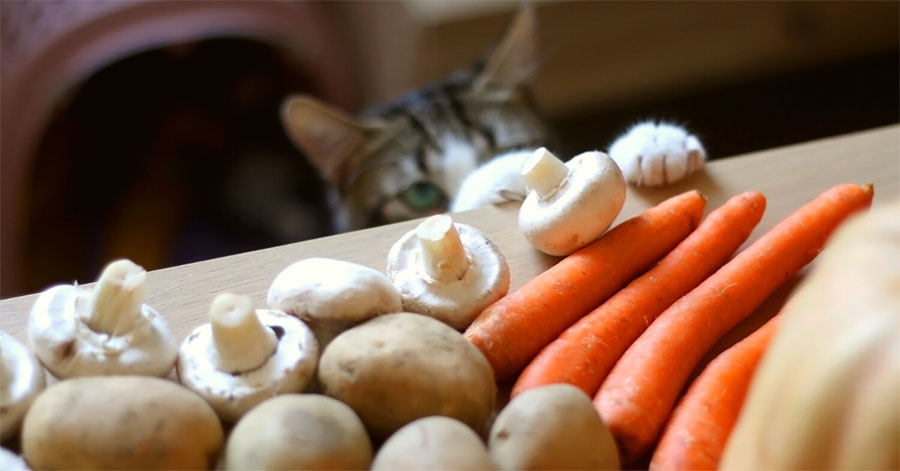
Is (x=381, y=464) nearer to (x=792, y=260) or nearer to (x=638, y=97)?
(x=792, y=260)

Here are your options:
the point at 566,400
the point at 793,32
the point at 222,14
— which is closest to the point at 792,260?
the point at 566,400

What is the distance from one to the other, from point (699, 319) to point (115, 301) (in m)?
0.44

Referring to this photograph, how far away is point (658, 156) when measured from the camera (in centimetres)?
78

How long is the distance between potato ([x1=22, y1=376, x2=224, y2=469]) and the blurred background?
979mm

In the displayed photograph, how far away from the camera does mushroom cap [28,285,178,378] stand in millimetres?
507

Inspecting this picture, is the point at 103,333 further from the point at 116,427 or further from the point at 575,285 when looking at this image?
the point at 575,285

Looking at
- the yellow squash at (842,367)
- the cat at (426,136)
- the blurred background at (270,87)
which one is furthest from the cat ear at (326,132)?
the yellow squash at (842,367)

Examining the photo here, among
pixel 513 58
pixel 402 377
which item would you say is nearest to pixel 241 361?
pixel 402 377

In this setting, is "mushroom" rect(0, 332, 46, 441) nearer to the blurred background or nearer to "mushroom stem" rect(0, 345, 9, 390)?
"mushroom stem" rect(0, 345, 9, 390)

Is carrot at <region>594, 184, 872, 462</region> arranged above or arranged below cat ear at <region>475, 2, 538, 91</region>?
below

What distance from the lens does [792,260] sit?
2.25 ft

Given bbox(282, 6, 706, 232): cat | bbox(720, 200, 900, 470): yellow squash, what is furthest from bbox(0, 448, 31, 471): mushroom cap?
bbox(282, 6, 706, 232): cat

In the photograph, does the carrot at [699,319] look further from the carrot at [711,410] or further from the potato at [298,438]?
the potato at [298,438]

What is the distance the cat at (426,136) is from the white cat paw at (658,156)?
1.08 feet
